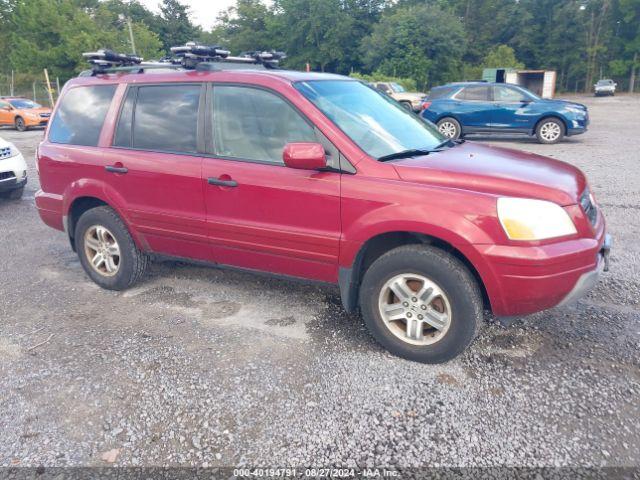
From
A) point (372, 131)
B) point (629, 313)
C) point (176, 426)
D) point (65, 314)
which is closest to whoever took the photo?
point (176, 426)

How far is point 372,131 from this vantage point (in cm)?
345

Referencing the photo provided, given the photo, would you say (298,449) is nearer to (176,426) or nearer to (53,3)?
(176,426)

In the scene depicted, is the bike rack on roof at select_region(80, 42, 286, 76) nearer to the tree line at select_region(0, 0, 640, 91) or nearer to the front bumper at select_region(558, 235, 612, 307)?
the front bumper at select_region(558, 235, 612, 307)

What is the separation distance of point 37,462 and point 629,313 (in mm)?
3949

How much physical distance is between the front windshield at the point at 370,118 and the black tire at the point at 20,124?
2137cm

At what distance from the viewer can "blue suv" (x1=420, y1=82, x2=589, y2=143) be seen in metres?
12.6

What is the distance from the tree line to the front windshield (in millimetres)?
38017

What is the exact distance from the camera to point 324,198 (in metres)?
3.18

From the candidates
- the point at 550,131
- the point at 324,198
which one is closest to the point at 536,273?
the point at 324,198

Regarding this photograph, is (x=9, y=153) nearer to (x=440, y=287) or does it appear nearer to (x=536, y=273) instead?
(x=440, y=287)

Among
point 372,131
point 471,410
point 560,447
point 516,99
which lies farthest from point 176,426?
point 516,99

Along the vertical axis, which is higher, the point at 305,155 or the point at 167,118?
the point at 167,118

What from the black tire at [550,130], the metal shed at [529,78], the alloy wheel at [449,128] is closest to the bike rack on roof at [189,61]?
the alloy wheel at [449,128]

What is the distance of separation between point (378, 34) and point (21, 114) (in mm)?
37488
